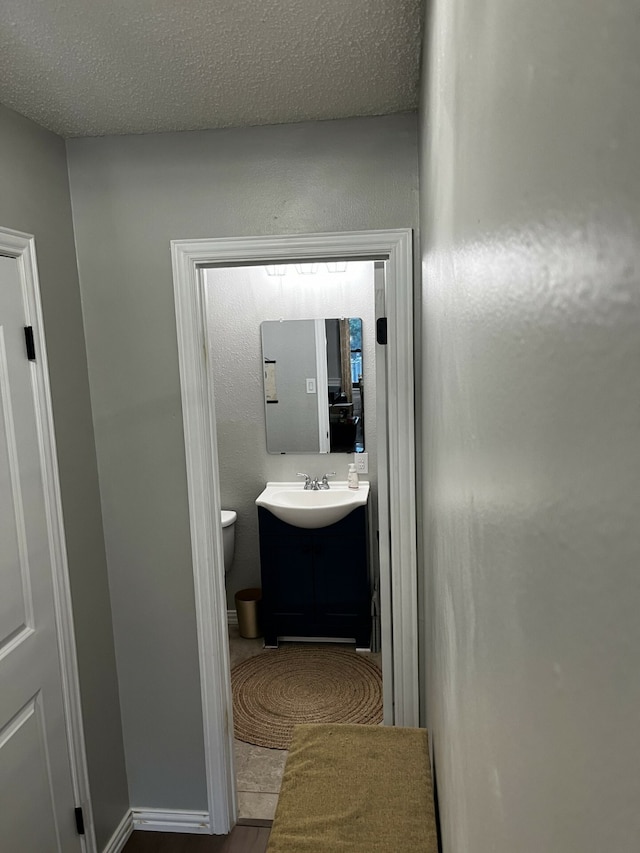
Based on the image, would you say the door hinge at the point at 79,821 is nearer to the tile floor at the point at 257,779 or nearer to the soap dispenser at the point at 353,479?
the tile floor at the point at 257,779

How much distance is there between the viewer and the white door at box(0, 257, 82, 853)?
5.99ft

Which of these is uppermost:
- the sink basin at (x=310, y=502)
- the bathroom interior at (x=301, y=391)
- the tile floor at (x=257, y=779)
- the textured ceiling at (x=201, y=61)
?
the textured ceiling at (x=201, y=61)

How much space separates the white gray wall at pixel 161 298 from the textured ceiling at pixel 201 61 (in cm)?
9

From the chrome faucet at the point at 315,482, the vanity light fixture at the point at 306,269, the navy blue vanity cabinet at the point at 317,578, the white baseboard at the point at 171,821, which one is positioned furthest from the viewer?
the chrome faucet at the point at 315,482

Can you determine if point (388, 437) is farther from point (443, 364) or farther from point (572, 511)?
point (572, 511)

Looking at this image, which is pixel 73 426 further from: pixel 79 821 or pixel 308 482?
pixel 308 482

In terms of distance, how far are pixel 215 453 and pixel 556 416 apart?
82.7 inches

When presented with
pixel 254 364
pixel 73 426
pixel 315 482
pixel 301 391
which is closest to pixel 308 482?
pixel 315 482

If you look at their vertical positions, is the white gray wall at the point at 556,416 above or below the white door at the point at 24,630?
above

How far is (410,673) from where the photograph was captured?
2.21 m

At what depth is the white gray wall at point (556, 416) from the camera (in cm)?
16

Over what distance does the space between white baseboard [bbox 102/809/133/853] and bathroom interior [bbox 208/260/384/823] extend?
1245 mm

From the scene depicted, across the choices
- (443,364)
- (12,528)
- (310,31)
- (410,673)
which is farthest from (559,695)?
(410,673)

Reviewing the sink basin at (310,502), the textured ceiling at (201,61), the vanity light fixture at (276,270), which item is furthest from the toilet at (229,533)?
the textured ceiling at (201,61)
